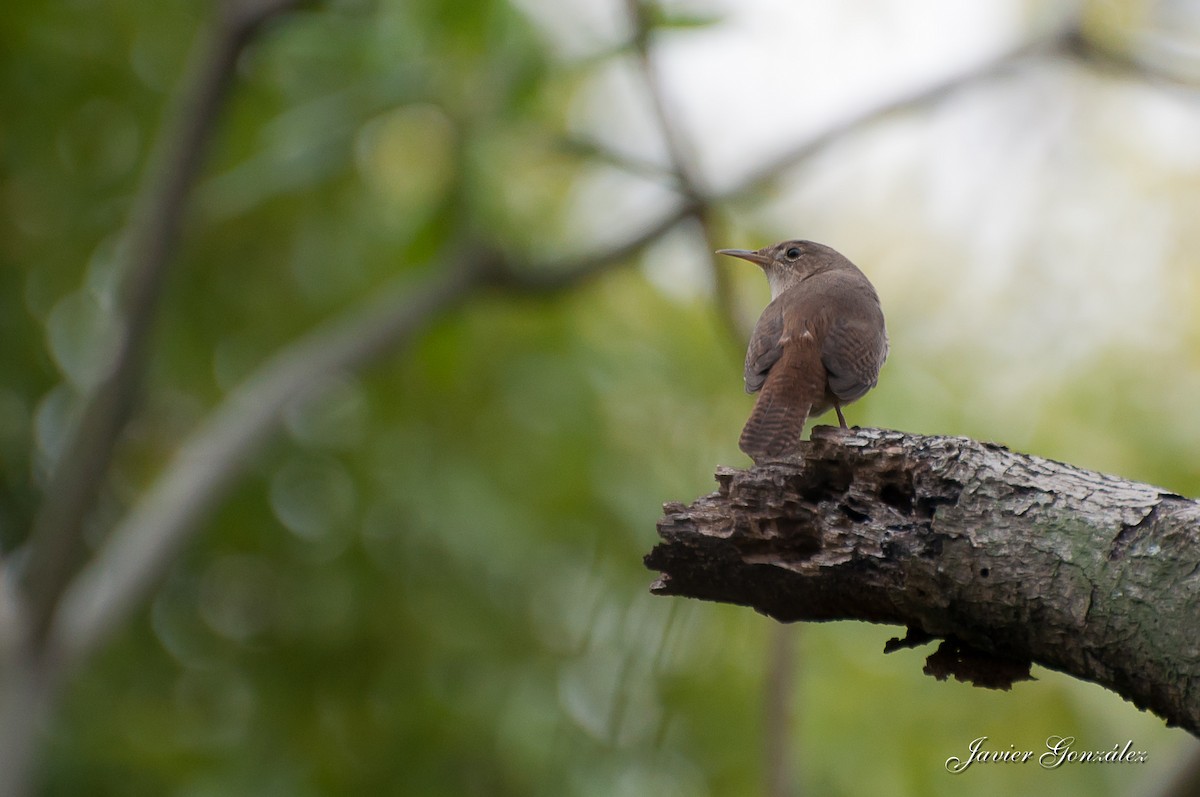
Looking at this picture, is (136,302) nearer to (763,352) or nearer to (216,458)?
(216,458)

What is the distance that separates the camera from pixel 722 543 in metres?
2.27

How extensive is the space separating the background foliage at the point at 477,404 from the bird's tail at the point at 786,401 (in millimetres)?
2355

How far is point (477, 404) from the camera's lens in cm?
744

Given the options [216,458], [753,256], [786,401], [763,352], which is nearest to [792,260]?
[753,256]

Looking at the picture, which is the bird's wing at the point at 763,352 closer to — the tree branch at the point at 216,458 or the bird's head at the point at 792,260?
the bird's head at the point at 792,260

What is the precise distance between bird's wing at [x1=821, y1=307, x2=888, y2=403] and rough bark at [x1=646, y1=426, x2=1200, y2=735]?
2.69ft

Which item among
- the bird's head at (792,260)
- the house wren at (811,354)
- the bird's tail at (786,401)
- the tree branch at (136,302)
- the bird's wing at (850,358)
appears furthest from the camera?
the tree branch at (136,302)

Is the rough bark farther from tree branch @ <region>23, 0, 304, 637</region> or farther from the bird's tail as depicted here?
tree branch @ <region>23, 0, 304, 637</region>

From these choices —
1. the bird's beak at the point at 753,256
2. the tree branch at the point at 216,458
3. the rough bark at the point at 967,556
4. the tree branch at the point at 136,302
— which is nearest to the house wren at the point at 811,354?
the rough bark at the point at 967,556

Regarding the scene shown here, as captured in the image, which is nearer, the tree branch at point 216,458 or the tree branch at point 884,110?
the tree branch at point 216,458

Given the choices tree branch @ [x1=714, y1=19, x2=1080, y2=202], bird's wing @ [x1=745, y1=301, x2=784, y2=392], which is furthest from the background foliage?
bird's wing @ [x1=745, y1=301, x2=784, y2=392]

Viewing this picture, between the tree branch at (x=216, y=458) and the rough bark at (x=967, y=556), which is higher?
the tree branch at (x=216, y=458)

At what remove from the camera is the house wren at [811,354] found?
10.1 ft

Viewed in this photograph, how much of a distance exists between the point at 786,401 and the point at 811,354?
8.2 inches
